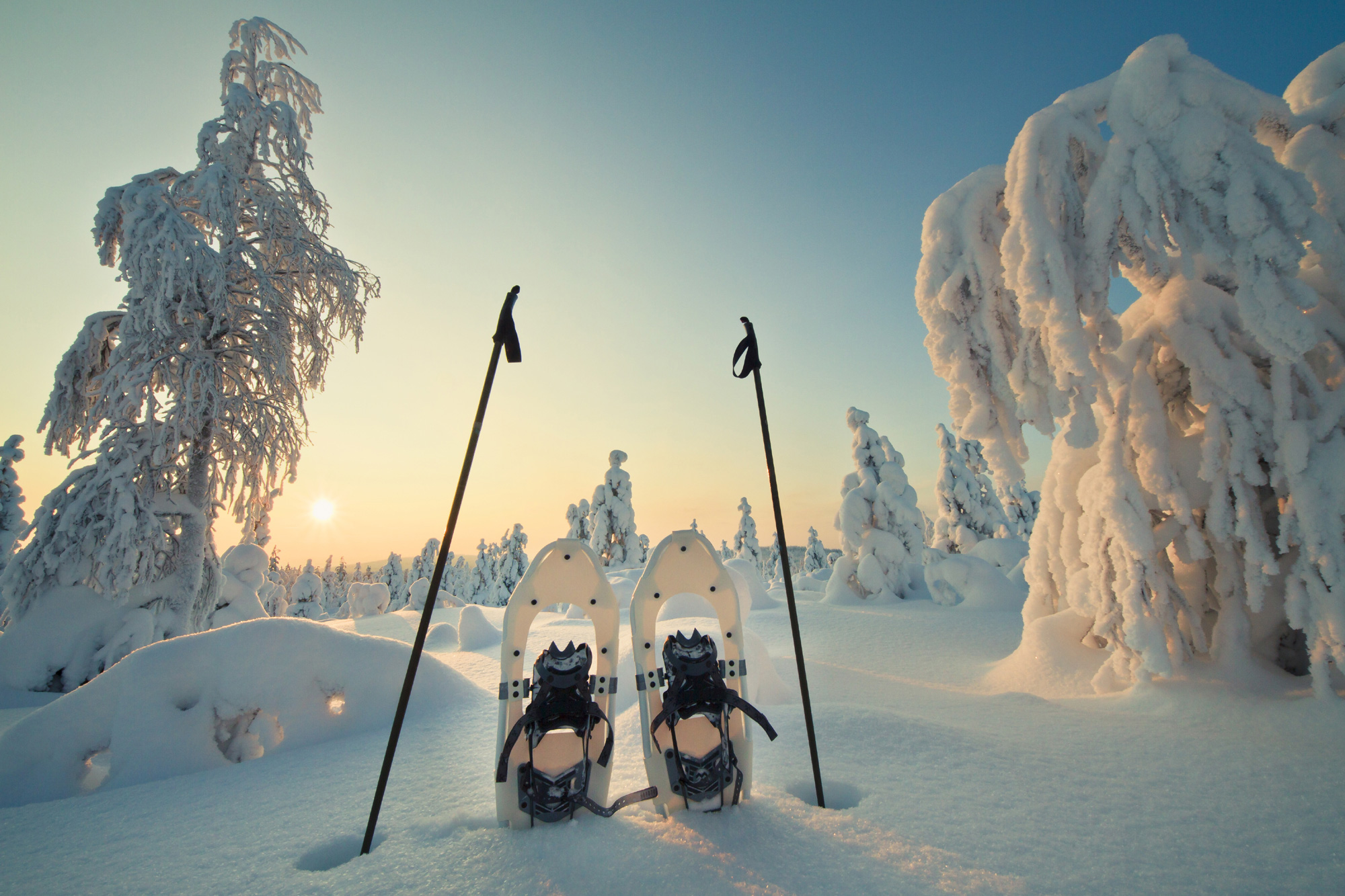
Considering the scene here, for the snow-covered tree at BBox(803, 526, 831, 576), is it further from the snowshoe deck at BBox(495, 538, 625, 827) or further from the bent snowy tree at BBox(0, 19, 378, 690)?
the snowshoe deck at BBox(495, 538, 625, 827)

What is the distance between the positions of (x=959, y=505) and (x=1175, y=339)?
15515 millimetres

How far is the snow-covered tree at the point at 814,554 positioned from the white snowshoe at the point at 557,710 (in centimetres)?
3502

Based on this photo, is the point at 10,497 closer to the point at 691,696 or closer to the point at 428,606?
the point at 428,606

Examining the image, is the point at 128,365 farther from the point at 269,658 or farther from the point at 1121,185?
the point at 1121,185

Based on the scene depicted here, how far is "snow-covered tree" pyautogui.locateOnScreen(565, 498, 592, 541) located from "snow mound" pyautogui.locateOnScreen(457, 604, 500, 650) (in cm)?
1547

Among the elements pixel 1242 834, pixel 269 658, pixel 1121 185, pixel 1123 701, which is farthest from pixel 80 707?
pixel 1121 185

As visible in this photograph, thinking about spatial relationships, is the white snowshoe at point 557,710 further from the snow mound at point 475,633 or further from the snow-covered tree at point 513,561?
the snow-covered tree at point 513,561

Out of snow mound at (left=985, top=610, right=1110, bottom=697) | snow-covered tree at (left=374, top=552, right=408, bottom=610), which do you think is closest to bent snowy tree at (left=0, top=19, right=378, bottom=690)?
snow mound at (left=985, top=610, right=1110, bottom=697)

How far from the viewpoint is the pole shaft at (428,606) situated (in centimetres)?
238

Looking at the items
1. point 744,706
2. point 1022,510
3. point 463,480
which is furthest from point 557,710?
point 1022,510

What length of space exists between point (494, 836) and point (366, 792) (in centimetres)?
121

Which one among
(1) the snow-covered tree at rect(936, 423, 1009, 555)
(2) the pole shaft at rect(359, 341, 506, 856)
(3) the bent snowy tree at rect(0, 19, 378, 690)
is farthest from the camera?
(1) the snow-covered tree at rect(936, 423, 1009, 555)

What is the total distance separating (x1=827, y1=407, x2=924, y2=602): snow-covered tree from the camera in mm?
13297

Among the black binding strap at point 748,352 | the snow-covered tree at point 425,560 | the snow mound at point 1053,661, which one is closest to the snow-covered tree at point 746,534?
the snow-covered tree at point 425,560
